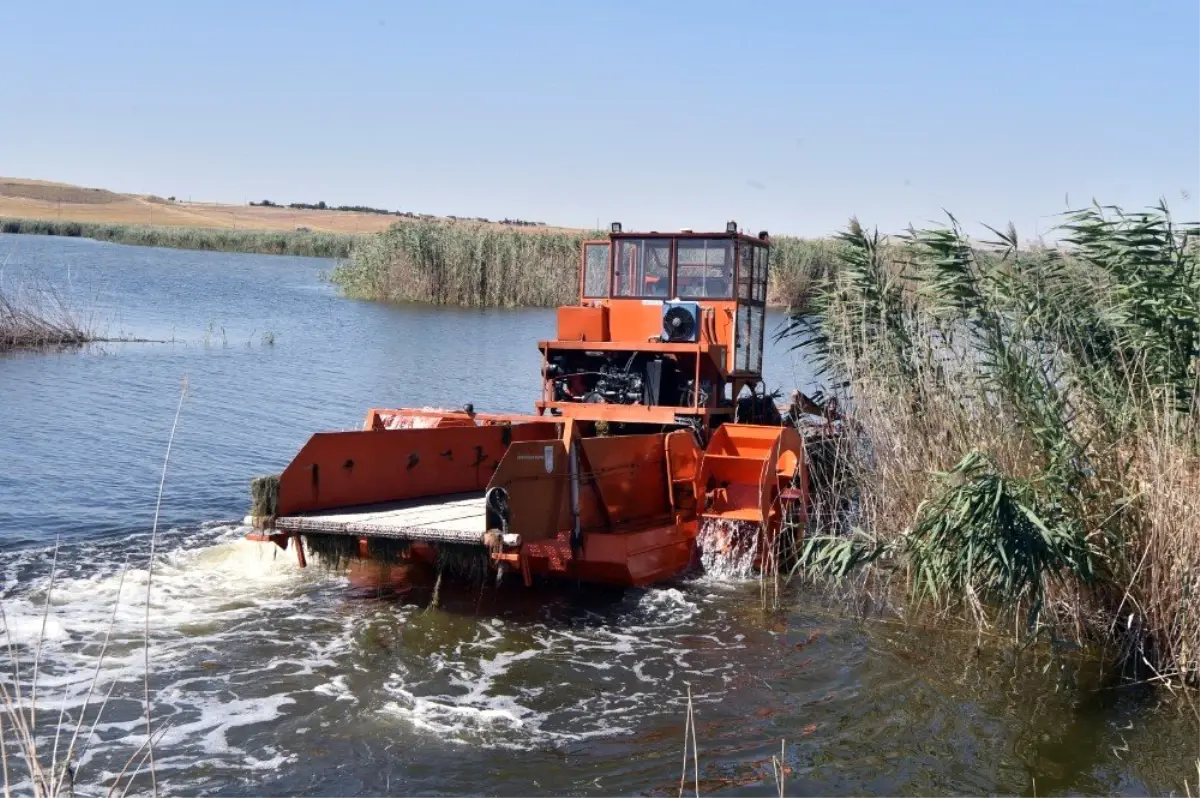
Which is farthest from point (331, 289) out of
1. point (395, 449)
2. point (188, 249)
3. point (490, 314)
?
point (395, 449)

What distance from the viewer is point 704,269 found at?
40.9 ft

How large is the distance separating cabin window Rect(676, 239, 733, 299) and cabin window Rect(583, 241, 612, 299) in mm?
802

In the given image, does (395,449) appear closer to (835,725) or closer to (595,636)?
(595,636)

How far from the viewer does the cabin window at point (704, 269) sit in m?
12.3

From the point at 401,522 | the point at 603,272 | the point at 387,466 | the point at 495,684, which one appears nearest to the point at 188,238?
the point at 603,272

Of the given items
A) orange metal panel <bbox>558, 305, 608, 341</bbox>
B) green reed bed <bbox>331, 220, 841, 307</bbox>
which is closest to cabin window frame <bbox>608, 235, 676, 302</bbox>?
orange metal panel <bbox>558, 305, 608, 341</bbox>

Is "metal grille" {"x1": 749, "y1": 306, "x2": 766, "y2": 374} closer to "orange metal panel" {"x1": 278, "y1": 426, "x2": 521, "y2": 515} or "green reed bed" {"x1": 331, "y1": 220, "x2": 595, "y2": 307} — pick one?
"orange metal panel" {"x1": 278, "y1": 426, "x2": 521, "y2": 515}

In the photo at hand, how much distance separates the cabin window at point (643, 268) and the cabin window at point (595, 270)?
17 cm

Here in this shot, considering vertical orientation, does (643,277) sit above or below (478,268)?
below

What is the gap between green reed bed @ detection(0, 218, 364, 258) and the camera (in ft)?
267

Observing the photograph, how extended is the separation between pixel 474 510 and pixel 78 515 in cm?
449

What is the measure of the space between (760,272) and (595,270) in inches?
69.4

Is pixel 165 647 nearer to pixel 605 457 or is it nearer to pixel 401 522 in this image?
pixel 401 522

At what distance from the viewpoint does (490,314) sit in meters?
38.4
